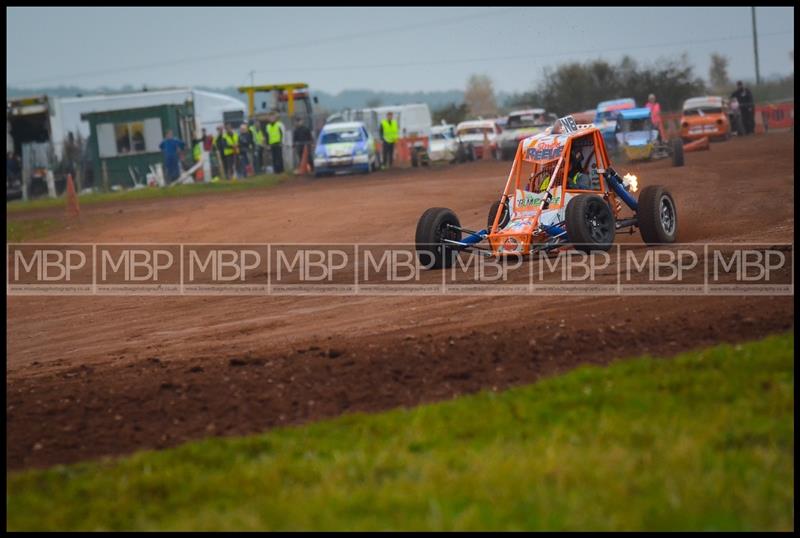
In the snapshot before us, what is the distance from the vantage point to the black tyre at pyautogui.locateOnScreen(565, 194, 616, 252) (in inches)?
517

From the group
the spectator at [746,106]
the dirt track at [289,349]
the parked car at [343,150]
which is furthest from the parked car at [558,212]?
the spectator at [746,106]

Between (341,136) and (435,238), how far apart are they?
24992mm

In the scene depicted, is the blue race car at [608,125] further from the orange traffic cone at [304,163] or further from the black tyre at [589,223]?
the black tyre at [589,223]

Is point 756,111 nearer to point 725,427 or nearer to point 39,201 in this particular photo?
point 39,201

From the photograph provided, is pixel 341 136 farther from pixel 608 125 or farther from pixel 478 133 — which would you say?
pixel 608 125

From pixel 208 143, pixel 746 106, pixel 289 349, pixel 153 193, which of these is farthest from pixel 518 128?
pixel 289 349

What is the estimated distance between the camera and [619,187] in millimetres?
14695

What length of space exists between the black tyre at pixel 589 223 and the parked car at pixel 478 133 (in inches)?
1107

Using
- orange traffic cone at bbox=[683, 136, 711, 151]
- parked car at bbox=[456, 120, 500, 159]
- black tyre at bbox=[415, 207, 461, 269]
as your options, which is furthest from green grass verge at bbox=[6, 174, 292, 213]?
black tyre at bbox=[415, 207, 461, 269]

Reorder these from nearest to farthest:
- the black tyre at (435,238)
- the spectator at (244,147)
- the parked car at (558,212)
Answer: the parked car at (558,212), the black tyre at (435,238), the spectator at (244,147)

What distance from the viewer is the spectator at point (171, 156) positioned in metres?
38.3

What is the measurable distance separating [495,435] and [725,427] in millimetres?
1254

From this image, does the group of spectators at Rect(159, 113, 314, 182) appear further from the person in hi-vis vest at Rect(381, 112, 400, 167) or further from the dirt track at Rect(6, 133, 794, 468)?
the dirt track at Rect(6, 133, 794, 468)

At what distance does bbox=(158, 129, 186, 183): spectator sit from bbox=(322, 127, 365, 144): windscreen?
193 inches
